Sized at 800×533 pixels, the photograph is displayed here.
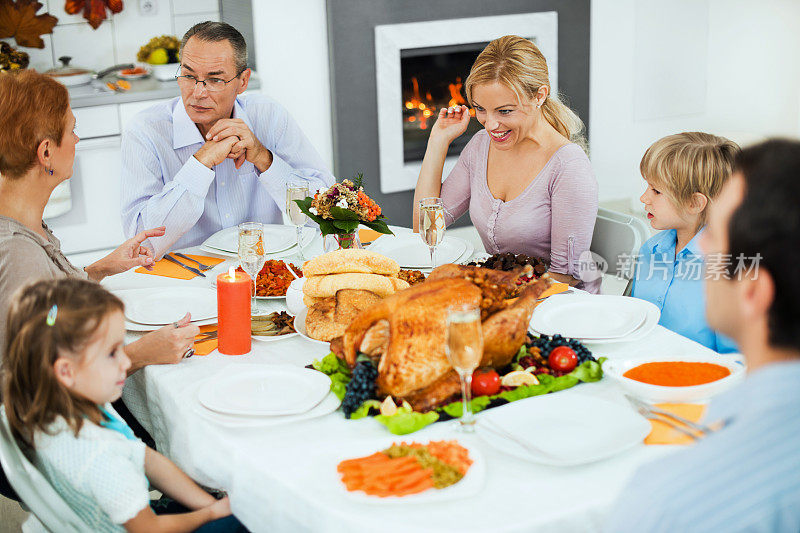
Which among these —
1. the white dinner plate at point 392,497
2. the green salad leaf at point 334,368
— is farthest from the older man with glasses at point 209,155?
the white dinner plate at point 392,497

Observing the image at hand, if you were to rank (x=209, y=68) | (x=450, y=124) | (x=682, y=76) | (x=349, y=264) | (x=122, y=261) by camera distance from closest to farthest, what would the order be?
(x=349, y=264) < (x=122, y=261) < (x=209, y=68) < (x=450, y=124) < (x=682, y=76)

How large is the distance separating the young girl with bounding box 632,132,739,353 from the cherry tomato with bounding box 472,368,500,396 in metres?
0.83

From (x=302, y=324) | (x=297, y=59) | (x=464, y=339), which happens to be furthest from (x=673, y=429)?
(x=297, y=59)

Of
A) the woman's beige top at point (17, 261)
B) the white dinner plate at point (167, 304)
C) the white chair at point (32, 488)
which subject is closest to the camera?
the white chair at point (32, 488)

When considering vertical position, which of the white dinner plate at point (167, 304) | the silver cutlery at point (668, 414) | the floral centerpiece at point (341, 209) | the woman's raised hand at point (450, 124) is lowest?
the silver cutlery at point (668, 414)

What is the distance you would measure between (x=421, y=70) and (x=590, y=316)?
3.30 metres

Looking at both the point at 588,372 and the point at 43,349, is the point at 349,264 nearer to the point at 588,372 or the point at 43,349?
the point at 588,372

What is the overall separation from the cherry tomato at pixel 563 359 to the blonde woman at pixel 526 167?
2.67 ft

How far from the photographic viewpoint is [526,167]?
2.80 meters

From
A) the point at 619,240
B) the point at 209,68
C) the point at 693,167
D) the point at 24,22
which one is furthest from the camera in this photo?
the point at 24,22

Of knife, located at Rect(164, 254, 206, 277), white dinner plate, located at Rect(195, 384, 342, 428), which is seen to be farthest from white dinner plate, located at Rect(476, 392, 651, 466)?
knife, located at Rect(164, 254, 206, 277)

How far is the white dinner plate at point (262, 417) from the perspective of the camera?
4.99ft

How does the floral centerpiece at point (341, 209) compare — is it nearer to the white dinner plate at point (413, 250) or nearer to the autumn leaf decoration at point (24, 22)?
the white dinner plate at point (413, 250)

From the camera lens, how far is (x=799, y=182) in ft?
3.07
